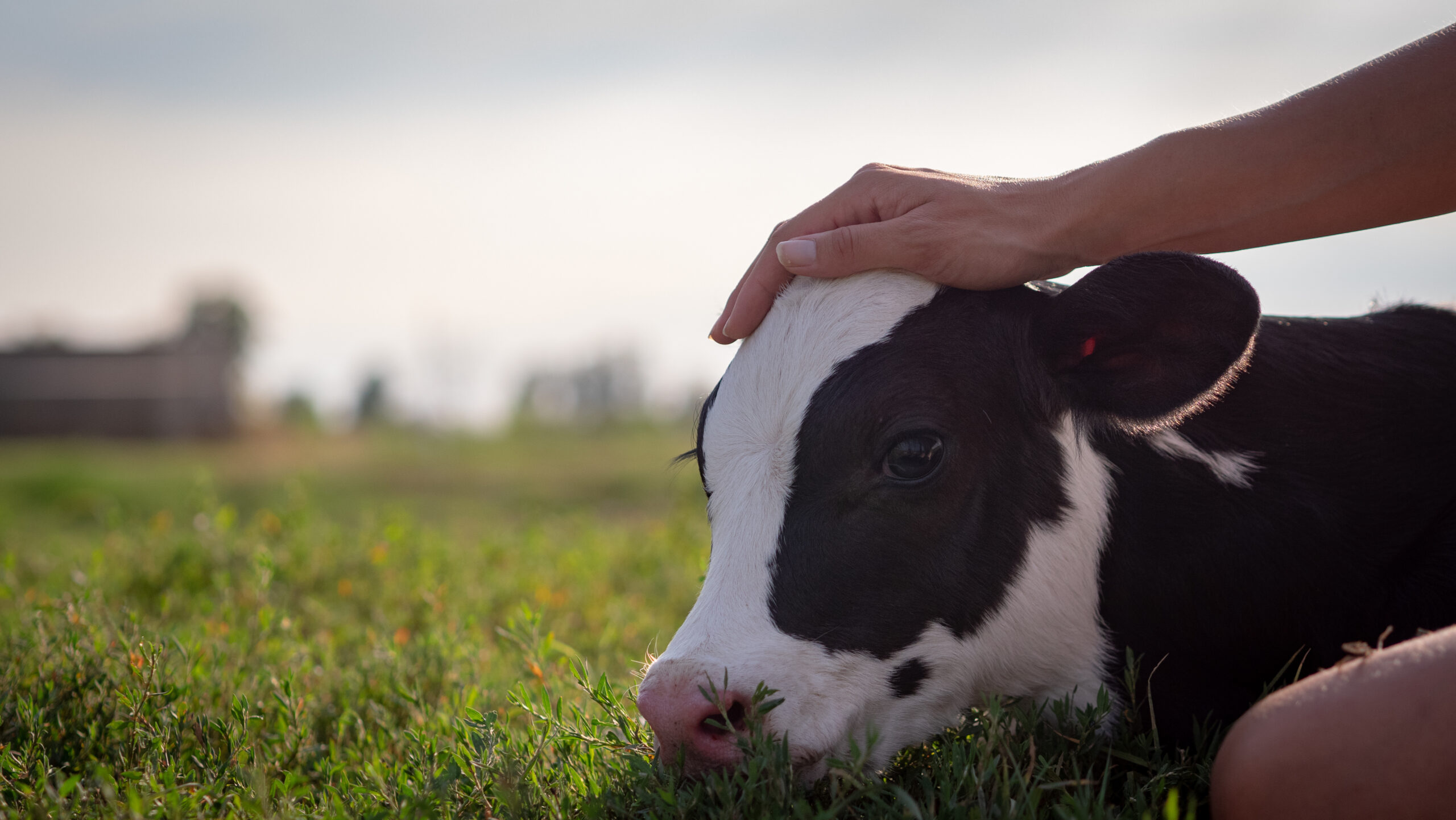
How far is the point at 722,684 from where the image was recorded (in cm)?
183

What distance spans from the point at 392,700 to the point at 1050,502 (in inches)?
71.1

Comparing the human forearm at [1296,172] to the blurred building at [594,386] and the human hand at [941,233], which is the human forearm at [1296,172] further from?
the blurred building at [594,386]

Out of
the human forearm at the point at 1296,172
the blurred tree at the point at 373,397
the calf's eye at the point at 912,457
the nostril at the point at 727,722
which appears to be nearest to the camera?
the nostril at the point at 727,722

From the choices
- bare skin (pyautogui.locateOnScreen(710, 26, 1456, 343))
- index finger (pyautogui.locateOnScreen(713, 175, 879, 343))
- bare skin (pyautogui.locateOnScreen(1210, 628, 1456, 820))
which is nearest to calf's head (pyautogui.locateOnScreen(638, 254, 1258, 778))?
bare skin (pyautogui.locateOnScreen(710, 26, 1456, 343))

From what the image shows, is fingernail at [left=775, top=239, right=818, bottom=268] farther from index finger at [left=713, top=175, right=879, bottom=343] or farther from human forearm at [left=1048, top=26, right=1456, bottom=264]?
human forearm at [left=1048, top=26, right=1456, bottom=264]

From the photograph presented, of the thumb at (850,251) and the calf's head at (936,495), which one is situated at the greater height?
the thumb at (850,251)

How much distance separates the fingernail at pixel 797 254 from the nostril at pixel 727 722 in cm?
100

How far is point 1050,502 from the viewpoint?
2.12m

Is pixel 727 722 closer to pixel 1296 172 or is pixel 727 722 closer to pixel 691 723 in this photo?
pixel 691 723

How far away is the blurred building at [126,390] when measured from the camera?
25.3 m

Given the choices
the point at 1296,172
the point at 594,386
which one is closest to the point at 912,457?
the point at 1296,172

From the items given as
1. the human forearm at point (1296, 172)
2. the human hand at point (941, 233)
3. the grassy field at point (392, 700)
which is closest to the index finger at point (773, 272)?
the human hand at point (941, 233)

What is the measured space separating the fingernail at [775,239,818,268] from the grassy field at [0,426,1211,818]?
3.27 ft

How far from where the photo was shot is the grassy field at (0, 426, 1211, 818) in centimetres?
180
